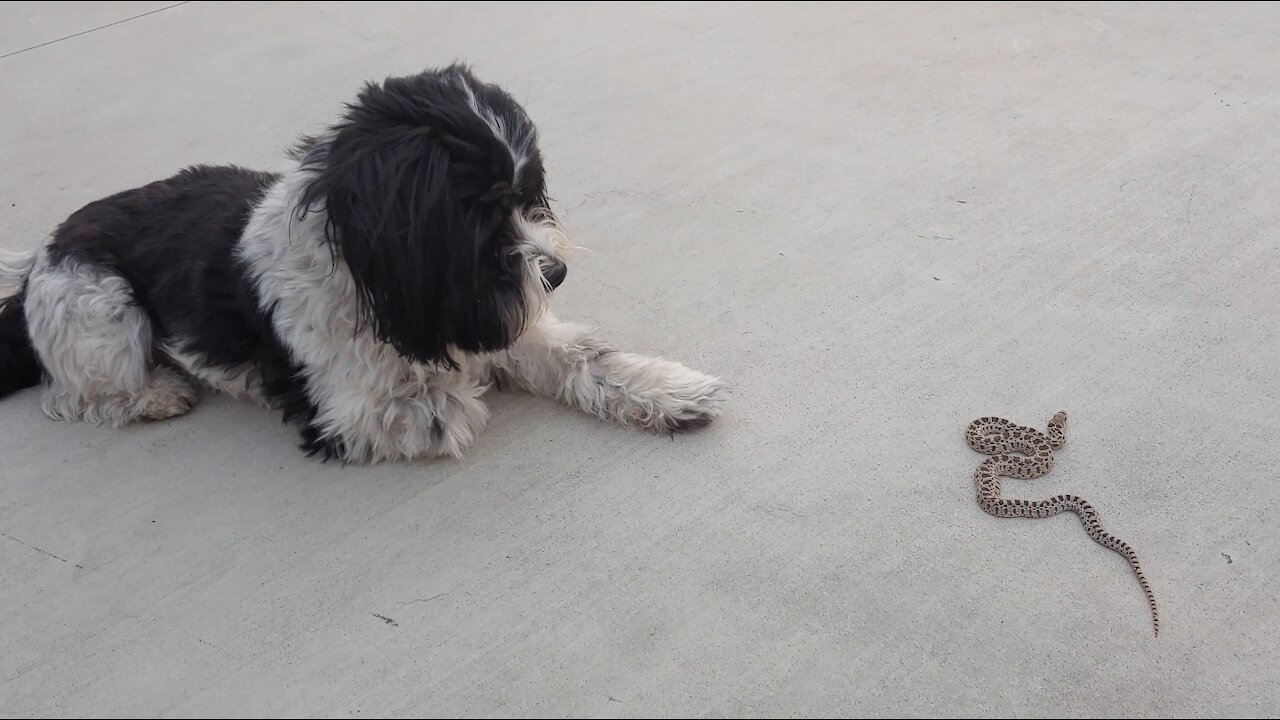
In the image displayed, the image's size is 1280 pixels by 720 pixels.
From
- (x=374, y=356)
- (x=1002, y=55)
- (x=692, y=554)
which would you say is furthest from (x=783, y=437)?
(x=1002, y=55)

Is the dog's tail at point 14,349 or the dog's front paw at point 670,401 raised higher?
the dog's tail at point 14,349

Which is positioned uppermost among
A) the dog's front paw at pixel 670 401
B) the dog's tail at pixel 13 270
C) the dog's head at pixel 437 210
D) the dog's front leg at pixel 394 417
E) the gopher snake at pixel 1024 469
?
the dog's head at pixel 437 210

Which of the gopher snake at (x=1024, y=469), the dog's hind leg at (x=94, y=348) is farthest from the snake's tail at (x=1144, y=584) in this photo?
the dog's hind leg at (x=94, y=348)

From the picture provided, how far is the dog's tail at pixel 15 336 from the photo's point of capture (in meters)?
3.43

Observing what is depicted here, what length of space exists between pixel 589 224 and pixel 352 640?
2096 millimetres

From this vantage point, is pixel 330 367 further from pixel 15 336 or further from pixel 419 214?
pixel 15 336

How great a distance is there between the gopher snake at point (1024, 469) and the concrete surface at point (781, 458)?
4 centimetres

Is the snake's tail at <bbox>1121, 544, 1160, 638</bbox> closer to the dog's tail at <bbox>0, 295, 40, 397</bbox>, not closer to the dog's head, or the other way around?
the dog's head

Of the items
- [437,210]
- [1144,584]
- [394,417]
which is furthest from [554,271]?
[1144,584]

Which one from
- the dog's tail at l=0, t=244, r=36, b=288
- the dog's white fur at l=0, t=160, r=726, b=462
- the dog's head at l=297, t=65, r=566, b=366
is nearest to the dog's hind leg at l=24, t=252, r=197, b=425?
the dog's white fur at l=0, t=160, r=726, b=462

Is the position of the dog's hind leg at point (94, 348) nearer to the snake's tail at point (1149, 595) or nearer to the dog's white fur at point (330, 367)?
the dog's white fur at point (330, 367)

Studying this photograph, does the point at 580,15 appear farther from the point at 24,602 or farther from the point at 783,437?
the point at 24,602

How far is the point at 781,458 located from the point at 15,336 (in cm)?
246

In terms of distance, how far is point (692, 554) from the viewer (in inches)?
112
